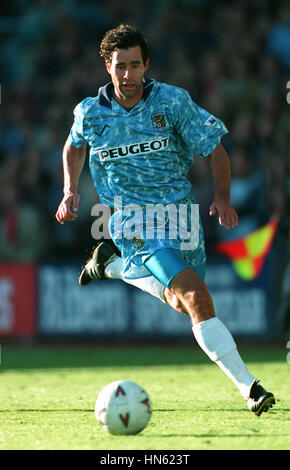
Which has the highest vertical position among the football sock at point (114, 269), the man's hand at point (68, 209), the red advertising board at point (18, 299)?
the man's hand at point (68, 209)

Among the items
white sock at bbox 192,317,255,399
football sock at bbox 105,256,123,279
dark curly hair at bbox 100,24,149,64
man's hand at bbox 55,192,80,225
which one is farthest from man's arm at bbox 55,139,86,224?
white sock at bbox 192,317,255,399

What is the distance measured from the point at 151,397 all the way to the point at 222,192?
2.04 m

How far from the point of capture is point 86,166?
45.0 feet

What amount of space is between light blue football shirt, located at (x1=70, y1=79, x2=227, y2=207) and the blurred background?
17.5 ft

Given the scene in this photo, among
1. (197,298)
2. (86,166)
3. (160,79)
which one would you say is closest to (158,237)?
(197,298)

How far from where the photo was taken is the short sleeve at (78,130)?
20.3 ft

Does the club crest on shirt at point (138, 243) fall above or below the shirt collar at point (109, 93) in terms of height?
below

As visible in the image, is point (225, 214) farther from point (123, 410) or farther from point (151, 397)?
point (151, 397)

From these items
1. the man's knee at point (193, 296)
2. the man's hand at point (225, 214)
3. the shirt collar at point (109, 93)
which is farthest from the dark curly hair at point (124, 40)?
the man's knee at point (193, 296)

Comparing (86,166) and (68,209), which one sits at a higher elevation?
(68,209)

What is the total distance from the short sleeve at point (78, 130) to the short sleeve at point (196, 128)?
698 millimetres

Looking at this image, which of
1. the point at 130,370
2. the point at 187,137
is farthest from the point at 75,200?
the point at 130,370

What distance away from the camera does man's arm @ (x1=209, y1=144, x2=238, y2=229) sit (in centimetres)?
554

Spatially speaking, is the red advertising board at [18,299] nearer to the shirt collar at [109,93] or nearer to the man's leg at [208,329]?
the shirt collar at [109,93]
